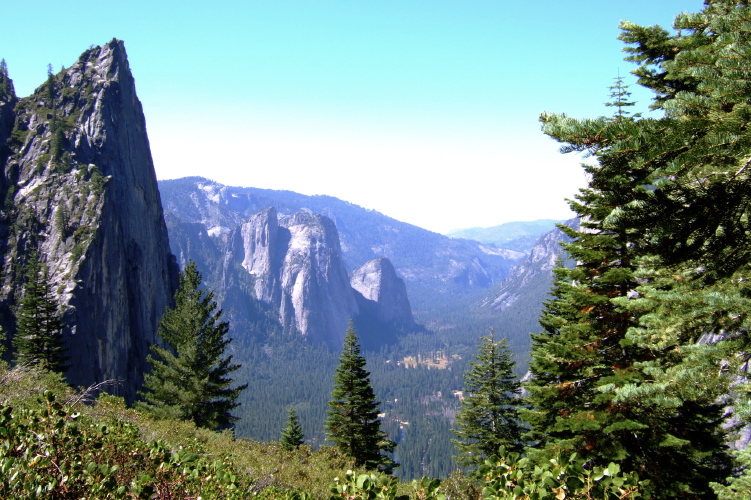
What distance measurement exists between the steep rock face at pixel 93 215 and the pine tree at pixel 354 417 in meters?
40.8

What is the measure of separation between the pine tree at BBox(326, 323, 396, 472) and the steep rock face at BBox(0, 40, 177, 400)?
1605 inches

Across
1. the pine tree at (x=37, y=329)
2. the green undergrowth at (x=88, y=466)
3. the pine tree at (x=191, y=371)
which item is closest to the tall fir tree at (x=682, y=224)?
the green undergrowth at (x=88, y=466)

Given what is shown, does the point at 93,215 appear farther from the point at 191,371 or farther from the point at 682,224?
the point at 682,224

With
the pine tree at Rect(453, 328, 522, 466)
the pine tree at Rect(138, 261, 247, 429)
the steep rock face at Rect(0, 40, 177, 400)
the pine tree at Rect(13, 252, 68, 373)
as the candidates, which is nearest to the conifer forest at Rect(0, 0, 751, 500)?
the pine tree at Rect(138, 261, 247, 429)

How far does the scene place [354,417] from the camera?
29.1 m

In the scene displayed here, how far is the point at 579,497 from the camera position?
419cm

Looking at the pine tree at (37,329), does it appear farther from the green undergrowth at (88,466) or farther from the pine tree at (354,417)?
the green undergrowth at (88,466)

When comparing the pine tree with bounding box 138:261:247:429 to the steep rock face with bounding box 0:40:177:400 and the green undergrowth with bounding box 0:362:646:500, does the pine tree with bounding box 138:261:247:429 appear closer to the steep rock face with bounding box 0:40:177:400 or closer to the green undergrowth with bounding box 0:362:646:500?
the green undergrowth with bounding box 0:362:646:500

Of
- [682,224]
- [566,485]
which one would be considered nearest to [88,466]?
[566,485]

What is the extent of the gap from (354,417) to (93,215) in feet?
196

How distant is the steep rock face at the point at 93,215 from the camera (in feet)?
198

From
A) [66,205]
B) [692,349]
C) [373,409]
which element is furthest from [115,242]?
[692,349]

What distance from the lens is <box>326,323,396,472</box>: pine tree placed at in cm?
2850

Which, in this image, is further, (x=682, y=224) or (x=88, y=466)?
(x=682, y=224)
